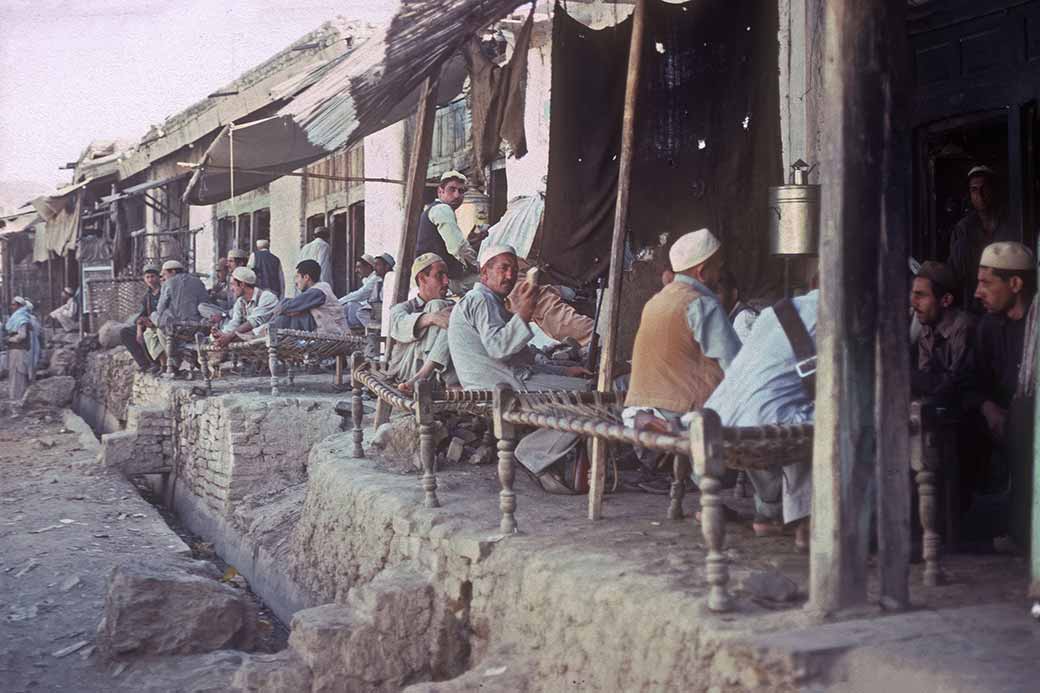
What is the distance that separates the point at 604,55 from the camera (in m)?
6.12

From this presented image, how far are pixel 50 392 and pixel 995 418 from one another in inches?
705

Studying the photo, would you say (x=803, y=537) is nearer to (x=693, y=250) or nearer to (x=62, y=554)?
(x=693, y=250)

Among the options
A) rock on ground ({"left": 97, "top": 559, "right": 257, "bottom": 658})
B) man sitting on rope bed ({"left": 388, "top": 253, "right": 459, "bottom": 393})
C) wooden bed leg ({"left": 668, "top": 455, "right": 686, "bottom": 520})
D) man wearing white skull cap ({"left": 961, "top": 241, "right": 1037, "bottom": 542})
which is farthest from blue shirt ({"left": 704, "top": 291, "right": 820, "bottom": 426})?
rock on ground ({"left": 97, "top": 559, "right": 257, "bottom": 658})

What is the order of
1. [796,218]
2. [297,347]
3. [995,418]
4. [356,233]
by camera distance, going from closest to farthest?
[995,418] < [796,218] < [297,347] < [356,233]

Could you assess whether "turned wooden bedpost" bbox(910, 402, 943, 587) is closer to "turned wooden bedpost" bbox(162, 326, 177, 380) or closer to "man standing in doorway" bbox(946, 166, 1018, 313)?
"man standing in doorway" bbox(946, 166, 1018, 313)

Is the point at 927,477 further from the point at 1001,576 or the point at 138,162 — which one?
the point at 138,162

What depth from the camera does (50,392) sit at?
1962 cm

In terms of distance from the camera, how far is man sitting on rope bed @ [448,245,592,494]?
582 cm

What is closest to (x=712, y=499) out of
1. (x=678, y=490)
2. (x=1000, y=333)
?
(x=678, y=490)

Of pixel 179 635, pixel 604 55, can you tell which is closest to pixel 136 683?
pixel 179 635

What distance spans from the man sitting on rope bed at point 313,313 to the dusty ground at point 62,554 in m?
2.07

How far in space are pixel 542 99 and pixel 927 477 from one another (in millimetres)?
7726

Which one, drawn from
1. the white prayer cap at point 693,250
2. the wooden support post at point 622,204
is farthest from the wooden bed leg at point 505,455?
the white prayer cap at point 693,250

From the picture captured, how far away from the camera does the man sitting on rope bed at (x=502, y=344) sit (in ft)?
19.1
